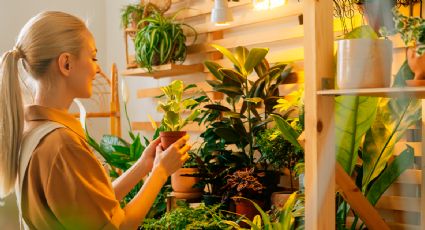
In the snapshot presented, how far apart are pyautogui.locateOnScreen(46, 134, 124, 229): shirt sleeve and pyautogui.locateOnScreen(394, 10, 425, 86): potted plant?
0.93 metres

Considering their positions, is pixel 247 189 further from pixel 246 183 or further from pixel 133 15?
pixel 133 15

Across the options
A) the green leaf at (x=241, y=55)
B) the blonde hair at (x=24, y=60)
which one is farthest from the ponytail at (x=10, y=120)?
the green leaf at (x=241, y=55)

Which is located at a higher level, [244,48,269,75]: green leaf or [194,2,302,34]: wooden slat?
[194,2,302,34]: wooden slat

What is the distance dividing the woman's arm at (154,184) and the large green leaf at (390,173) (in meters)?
0.78

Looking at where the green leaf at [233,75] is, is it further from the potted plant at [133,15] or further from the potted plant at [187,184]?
the potted plant at [133,15]

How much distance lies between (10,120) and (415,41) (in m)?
1.19

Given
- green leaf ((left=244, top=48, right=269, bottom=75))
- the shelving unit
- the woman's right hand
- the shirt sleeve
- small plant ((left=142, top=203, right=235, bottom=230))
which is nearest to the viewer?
the shirt sleeve

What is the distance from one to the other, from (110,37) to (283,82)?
203cm

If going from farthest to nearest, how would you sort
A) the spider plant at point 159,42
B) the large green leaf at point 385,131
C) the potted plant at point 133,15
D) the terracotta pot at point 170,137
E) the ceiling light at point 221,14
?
the potted plant at point 133,15 < the spider plant at point 159,42 < the ceiling light at point 221,14 < the large green leaf at point 385,131 < the terracotta pot at point 170,137

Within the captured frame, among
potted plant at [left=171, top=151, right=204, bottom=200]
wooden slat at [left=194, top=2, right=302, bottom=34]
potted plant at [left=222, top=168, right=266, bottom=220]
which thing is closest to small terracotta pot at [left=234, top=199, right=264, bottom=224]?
potted plant at [left=222, top=168, right=266, bottom=220]

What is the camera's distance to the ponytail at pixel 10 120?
1505mm

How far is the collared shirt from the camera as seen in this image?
1.41 metres

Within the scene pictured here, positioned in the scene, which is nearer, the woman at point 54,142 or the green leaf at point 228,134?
the woman at point 54,142

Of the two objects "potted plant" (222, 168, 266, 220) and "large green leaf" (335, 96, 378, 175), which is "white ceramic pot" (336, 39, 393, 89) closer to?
"large green leaf" (335, 96, 378, 175)
